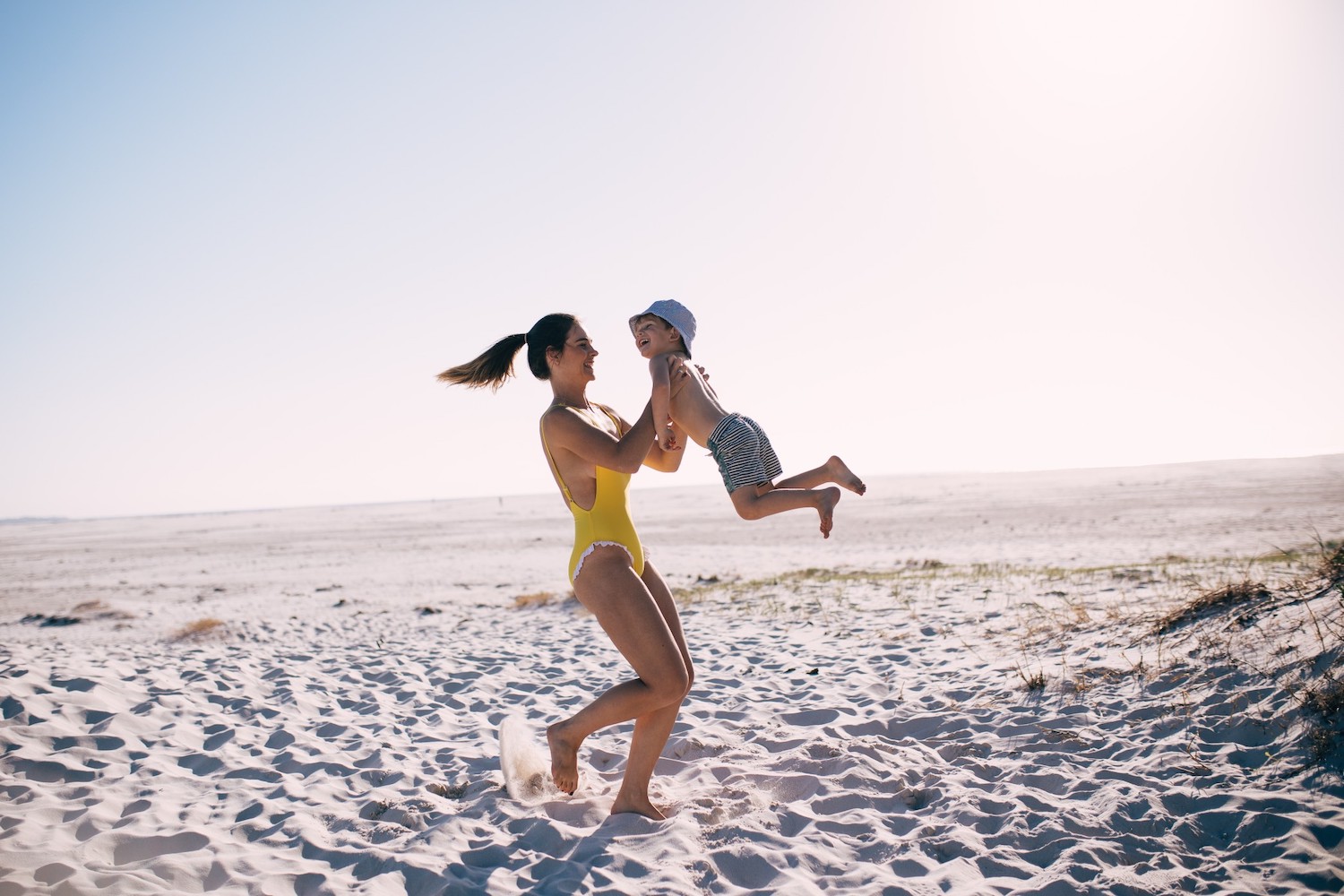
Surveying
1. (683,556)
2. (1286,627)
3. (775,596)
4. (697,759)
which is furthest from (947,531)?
(697,759)

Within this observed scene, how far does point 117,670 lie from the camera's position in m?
6.84

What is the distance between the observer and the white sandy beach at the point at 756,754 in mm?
3225

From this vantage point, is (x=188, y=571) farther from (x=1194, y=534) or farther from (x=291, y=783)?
(x=1194, y=534)

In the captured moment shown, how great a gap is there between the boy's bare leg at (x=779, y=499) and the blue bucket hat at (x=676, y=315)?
0.88 meters

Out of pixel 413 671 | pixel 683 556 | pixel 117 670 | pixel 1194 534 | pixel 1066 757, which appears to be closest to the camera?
pixel 1066 757

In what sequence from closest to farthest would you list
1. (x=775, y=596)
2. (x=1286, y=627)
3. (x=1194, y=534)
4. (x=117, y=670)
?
(x=1286, y=627)
(x=117, y=670)
(x=775, y=596)
(x=1194, y=534)

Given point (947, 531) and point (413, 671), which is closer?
point (413, 671)

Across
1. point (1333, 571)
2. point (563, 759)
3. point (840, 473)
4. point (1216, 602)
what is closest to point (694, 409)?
point (840, 473)

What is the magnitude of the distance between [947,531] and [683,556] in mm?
9086

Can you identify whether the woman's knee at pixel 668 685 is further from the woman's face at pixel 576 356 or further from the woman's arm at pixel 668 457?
the woman's face at pixel 576 356

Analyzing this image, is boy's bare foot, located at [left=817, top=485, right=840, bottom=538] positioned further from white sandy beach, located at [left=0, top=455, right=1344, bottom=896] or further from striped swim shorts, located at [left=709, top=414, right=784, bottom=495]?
white sandy beach, located at [left=0, top=455, right=1344, bottom=896]

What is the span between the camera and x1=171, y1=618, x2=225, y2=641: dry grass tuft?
980 centimetres

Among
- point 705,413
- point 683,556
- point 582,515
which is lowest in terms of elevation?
point 683,556

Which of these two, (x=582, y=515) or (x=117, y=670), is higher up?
(x=582, y=515)
